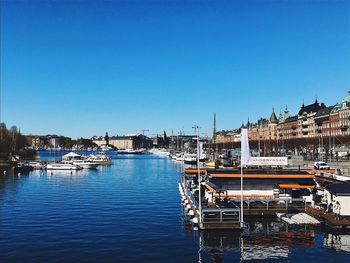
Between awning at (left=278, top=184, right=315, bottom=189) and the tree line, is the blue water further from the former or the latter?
the tree line

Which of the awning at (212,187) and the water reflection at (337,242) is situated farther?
the awning at (212,187)

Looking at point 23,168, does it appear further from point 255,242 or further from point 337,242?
point 337,242

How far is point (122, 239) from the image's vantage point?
35.1m

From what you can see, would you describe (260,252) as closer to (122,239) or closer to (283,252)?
(283,252)

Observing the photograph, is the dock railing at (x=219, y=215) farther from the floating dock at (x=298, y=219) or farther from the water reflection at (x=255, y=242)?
the floating dock at (x=298, y=219)

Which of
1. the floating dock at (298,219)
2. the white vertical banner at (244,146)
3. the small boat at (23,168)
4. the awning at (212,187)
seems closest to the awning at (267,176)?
the awning at (212,187)

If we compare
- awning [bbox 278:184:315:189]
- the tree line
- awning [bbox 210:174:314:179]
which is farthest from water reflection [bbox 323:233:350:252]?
the tree line

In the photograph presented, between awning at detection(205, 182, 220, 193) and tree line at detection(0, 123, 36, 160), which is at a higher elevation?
tree line at detection(0, 123, 36, 160)

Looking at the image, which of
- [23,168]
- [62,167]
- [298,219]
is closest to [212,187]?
[298,219]

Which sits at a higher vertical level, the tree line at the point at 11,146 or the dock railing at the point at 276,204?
the tree line at the point at 11,146

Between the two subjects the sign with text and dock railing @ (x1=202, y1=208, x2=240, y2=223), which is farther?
the sign with text

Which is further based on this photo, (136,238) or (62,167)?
(62,167)

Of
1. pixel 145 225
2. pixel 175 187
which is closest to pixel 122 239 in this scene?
pixel 145 225

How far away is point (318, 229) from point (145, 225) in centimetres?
1524
